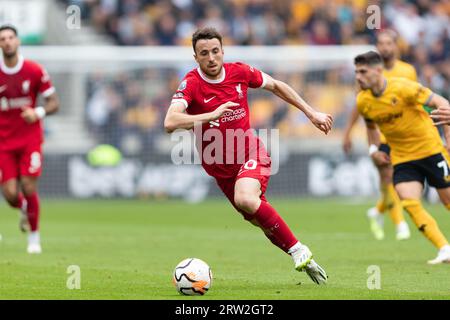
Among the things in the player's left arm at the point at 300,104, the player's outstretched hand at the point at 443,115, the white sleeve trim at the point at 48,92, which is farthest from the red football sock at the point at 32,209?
the player's outstretched hand at the point at 443,115

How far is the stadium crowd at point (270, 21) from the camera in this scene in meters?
26.7

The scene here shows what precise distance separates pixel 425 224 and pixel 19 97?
5731 mm

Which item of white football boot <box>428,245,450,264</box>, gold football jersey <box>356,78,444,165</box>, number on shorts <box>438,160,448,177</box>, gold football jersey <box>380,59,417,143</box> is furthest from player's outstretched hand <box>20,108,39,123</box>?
white football boot <box>428,245,450,264</box>

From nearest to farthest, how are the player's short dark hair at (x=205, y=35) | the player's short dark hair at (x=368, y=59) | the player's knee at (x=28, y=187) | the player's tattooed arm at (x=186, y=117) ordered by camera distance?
the player's tattooed arm at (x=186, y=117) → the player's short dark hair at (x=205, y=35) → the player's short dark hair at (x=368, y=59) → the player's knee at (x=28, y=187)

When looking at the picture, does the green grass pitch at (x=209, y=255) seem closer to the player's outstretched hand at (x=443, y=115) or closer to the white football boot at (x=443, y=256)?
the white football boot at (x=443, y=256)

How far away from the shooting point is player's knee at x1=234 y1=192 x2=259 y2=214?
9547mm

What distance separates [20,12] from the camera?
26.1 m

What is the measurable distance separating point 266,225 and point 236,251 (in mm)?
4199

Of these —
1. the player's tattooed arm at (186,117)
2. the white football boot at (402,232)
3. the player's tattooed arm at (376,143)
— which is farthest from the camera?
the white football boot at (402,232)

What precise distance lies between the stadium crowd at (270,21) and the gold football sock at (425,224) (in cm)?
1420

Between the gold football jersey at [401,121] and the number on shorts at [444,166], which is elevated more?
the gold football jersey at [401,121]

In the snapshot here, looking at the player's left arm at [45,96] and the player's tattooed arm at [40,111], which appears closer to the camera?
the player's tattooed arm at [40,111]

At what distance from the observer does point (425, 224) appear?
11922mm

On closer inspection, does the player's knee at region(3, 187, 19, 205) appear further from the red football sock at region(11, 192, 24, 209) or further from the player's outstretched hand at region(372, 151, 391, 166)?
the player's outstretched hand at region(372, 151, 391, 166)
